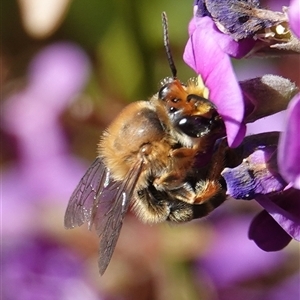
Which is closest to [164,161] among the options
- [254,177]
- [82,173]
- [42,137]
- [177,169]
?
[177,169]

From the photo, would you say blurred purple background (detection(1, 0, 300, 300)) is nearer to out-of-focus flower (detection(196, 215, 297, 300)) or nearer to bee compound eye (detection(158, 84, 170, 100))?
out-of-focus flower (detection(196, 215, 297, 300))

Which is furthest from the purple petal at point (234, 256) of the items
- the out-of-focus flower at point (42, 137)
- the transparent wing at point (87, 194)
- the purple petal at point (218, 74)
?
the purple petal at point (218, 74)

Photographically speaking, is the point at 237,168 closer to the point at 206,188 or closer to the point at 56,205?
the point at 206,188

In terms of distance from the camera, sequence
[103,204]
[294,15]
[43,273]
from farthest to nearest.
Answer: [43,273] → [103,204] → [294,15]

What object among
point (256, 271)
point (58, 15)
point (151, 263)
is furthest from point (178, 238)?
point (58, 15)

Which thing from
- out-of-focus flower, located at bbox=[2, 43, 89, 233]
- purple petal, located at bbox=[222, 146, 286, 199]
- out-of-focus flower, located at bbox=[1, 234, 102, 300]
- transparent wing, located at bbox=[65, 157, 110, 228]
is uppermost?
purple petal, located at bbox=[222, 146, 286, 199]

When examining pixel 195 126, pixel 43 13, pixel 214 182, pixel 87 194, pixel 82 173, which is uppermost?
pixel 195 126

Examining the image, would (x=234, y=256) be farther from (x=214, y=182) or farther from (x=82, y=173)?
(x=214, y=182)

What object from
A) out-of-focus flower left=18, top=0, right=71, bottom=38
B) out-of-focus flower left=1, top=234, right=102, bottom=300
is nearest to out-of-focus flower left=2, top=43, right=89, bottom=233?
out-of-focus flower left=1, top=234, right=102, bottom=300
